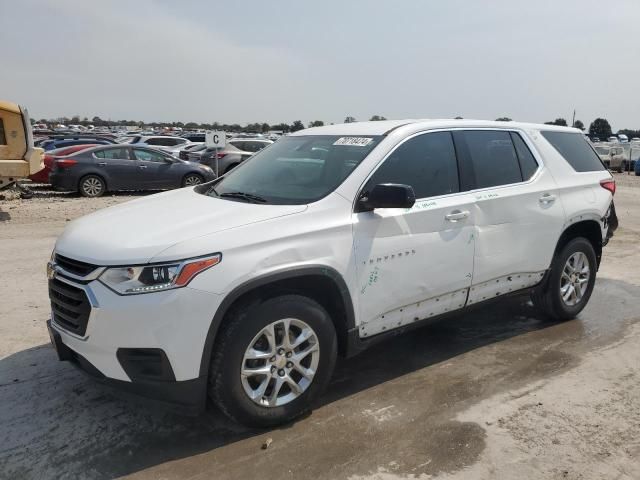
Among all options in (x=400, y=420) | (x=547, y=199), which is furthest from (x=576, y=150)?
(x=400, y=420)

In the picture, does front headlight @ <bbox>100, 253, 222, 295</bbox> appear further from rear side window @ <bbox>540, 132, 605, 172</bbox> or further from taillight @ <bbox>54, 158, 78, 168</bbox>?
taillight @ <bbox>54, 158, 78, 168</bbox>

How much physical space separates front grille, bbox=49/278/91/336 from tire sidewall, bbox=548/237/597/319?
3843 millimetres

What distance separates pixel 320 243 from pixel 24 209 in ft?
35.0

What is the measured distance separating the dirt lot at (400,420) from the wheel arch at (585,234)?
30.9 inches

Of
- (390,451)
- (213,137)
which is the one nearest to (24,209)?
(213,137)

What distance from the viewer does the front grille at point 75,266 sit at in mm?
3008

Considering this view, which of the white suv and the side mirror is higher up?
the side mirror

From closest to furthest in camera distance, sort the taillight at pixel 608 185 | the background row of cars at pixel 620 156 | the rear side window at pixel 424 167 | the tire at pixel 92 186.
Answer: the rear side window at pixel 424 167 < the taillight at pixel 608 185 < the tire at pixel 92 186 < the background row of cars at pixel 620 156

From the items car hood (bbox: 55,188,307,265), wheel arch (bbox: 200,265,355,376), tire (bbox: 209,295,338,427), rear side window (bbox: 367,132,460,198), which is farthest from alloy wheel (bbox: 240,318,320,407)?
rear side window (bbox: 367,132,460,198)

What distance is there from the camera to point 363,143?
3891 millimetres

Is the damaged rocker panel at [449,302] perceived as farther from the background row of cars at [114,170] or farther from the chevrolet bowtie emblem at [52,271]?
the background row of cars at [114,170]

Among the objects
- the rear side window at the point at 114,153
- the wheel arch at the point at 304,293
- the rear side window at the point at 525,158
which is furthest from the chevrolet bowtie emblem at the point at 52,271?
the rear side window at the point at 114,153

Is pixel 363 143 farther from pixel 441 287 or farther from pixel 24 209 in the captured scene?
pixel 24 209

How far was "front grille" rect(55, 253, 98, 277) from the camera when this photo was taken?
118 inches
